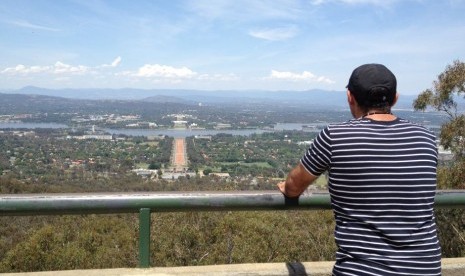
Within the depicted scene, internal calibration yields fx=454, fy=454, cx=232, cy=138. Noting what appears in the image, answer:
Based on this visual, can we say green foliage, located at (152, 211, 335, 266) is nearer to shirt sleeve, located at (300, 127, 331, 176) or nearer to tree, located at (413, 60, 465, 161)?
shirt sleeve, located at (300, 127, 331, 176)

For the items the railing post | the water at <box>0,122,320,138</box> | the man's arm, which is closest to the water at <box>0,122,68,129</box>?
the water at <box>0,122,320,138</box>

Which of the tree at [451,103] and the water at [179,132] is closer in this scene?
the tree at [451,103]

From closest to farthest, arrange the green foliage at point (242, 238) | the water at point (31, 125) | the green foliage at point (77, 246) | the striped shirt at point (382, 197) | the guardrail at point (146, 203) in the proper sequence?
the striped shirt at point (382, 197)
the guardrail at point (146, 203)
the green foliage at point (77, 246)
the green foliage at point (242, 238)
the water at point (31, 125)

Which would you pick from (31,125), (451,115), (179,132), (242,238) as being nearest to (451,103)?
(451,115)

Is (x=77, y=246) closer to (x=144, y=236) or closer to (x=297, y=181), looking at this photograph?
(x=144, y=236)

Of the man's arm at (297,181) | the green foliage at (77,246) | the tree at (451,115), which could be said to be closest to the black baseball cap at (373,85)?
the man's arm at (297,181)

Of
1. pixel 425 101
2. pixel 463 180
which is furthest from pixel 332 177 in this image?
pixel 425 101

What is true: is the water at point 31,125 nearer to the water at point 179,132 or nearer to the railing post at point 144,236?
the water at point 179,132

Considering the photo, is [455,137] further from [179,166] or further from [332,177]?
[179,166]
